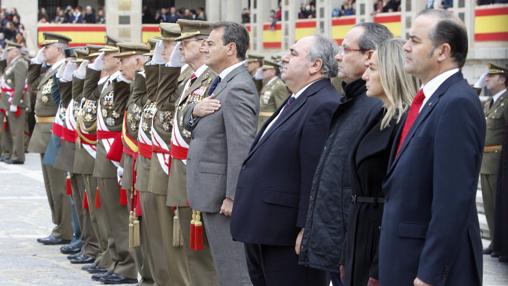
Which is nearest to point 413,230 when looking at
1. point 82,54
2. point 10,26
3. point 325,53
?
point 325,53

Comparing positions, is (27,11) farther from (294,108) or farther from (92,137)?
(294,108)

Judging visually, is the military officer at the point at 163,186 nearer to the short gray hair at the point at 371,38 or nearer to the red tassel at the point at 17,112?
the short gray hair at the point at 371,38

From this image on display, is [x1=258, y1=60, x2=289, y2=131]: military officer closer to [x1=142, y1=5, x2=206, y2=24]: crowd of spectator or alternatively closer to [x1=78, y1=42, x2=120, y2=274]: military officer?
[x1=78, y1=42, x2=120, y2=274]: military officer

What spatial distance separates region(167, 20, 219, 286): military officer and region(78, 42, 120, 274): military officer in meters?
2.20

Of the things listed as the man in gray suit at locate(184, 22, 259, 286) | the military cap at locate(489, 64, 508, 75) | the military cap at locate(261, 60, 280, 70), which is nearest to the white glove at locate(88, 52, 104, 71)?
the man in gray suit at locate(184, 22, 259, 286)

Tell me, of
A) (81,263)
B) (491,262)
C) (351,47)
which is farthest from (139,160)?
(491,262)

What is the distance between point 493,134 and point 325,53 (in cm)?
614

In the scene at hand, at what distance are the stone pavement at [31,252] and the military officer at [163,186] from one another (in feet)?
4.07

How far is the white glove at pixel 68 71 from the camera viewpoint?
429 inches

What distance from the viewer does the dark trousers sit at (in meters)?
5.84

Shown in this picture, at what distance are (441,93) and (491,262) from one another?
6532 mm

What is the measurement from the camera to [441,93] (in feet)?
14.8

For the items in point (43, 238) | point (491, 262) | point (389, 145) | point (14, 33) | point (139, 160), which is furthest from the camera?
point (14, 33)

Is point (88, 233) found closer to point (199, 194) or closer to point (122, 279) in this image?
point (122, 279)
